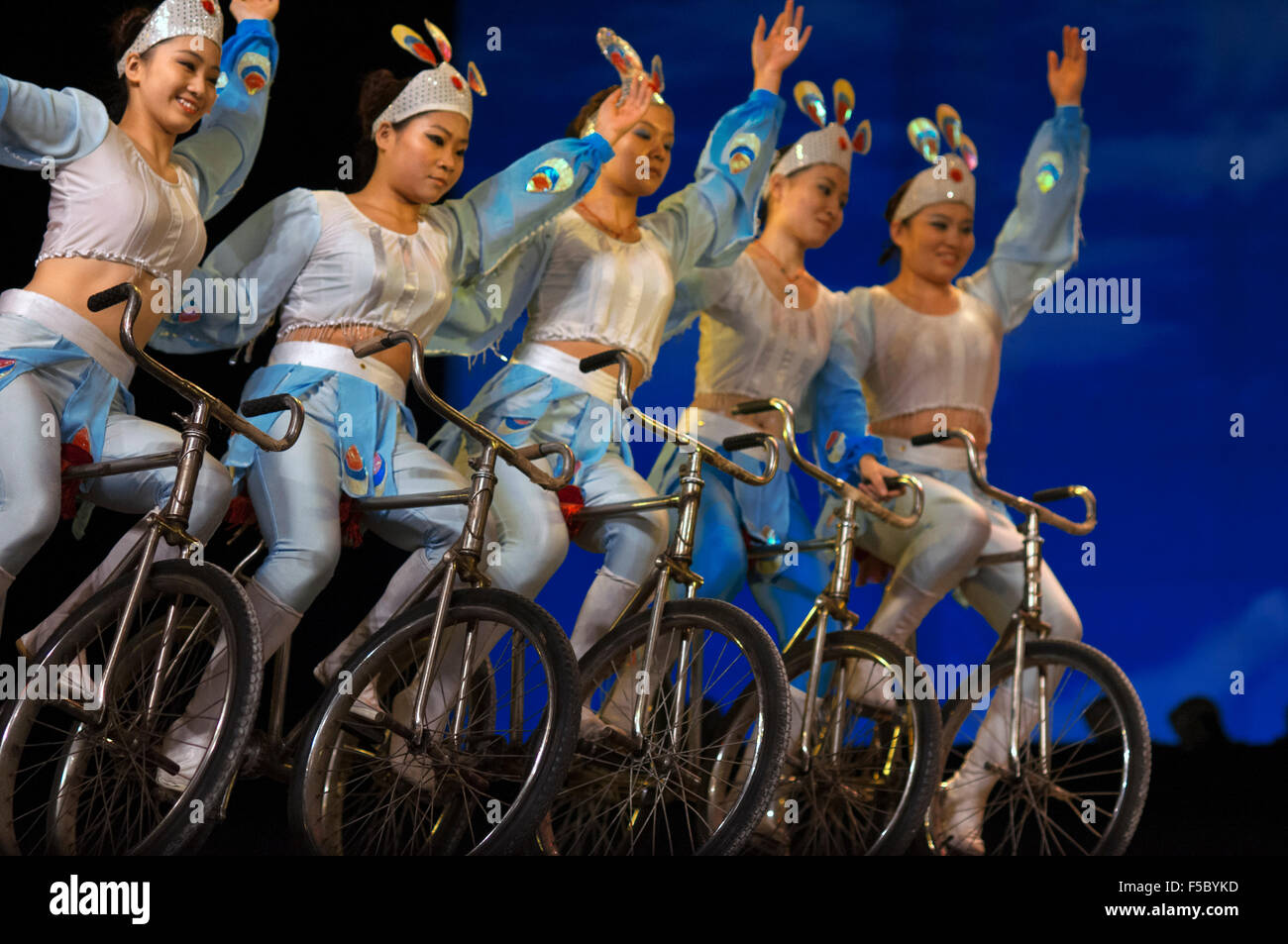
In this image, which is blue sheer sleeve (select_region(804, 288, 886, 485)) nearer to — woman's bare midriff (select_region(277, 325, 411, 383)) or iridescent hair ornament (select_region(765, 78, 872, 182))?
iridescent hair ornament (select_region(765, 78, 872, 182))

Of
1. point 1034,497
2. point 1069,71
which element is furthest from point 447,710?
point 1069,71

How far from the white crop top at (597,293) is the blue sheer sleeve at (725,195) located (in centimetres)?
18

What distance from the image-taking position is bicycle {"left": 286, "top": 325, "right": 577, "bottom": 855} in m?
2.84

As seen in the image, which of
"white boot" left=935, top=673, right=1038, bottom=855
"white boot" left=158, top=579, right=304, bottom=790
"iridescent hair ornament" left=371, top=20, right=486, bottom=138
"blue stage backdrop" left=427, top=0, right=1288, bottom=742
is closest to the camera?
"white boot" left=158, top=579, right=304, bottom=790

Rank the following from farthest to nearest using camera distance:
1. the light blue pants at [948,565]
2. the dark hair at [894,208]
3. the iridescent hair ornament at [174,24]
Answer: the dark hair at [894,208] → the light blue pants at [948,565] → the iridescent hair ornament at [174,24]

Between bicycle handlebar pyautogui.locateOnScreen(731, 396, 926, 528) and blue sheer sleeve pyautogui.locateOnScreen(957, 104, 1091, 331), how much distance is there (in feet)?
3.07

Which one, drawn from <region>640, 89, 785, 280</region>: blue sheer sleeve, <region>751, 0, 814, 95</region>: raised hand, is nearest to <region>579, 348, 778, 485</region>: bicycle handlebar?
<region>640, 89, 785, 280</region>: blue sheer sleeve

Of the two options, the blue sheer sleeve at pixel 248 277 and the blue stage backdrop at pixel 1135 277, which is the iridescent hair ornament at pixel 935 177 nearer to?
the blue stage backdrop at pixel 1135 277

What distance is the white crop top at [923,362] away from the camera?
4.52 m

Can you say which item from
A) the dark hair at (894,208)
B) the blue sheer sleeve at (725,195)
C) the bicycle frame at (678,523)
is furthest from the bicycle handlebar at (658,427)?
the dark hair at (894,208)

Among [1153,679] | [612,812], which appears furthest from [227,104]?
[1153,679]

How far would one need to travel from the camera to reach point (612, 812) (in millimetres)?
3650

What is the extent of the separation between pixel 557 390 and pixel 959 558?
113cm

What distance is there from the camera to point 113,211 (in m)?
3.13
